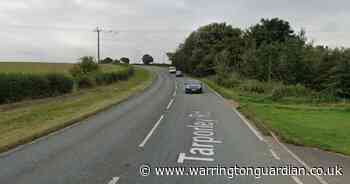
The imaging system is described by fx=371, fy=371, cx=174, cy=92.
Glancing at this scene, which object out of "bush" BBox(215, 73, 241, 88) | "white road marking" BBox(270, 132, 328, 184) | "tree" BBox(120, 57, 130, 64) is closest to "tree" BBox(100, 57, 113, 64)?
"tree" BBox(120, 57, 130, 64)

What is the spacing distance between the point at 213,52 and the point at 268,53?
3281 centimetres

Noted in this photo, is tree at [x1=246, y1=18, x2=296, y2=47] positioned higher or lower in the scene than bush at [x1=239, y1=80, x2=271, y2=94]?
higher

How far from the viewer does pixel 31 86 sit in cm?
2988

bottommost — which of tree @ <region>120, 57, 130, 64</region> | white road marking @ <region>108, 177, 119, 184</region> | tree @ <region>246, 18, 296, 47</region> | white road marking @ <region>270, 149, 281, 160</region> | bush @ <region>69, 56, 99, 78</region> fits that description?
white road marking @ <region>270, 149, 281, 160</region>

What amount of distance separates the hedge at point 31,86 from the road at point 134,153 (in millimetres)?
13041

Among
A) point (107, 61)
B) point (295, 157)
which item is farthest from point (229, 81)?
point (107, 61)

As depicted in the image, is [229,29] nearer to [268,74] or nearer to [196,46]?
[196,46]

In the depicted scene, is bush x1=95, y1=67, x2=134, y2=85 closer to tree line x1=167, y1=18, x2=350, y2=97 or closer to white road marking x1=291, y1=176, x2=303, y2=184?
tree line x1=167, y1=18, x2=350, y2=97

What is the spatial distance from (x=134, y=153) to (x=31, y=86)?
74.0ft

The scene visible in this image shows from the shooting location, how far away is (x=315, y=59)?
4991 cm

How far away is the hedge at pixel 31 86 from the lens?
86.6 feet

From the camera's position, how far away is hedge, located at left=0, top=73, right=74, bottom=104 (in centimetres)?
2641

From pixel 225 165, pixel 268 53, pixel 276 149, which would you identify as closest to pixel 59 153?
pixel 225 165

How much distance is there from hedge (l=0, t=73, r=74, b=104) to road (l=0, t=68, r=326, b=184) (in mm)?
13041
